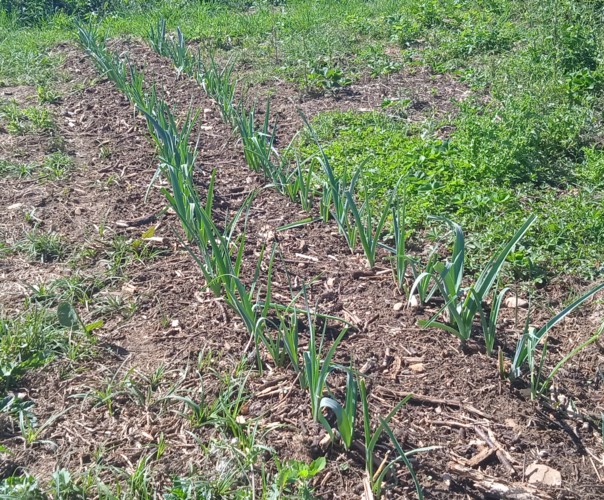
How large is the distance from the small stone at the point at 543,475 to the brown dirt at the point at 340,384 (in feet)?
0.09

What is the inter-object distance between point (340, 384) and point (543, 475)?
809 millimetres

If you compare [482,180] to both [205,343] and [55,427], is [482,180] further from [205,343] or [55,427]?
[55,427]

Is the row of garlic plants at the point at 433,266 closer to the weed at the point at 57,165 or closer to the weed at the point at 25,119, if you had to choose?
the weed at the point at 57,165

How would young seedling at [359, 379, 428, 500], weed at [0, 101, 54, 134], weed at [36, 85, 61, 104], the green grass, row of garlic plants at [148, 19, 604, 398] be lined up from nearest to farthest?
young seedling at [359, 379, 428, 500]
row of garlic plants at [148, 19, 604, 398]
the green grass
weed at [0, 101, 54, 134]
weed at [36, 85, 61, 104]

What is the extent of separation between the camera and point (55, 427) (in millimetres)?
2660

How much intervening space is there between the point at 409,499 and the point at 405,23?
19.3 feet

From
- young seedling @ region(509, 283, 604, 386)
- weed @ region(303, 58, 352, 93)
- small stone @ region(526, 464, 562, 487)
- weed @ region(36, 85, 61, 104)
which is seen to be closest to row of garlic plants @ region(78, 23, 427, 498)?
small stone @ region(526, 464, 562, 487)

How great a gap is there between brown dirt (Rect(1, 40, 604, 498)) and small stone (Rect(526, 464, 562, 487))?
0.09ft

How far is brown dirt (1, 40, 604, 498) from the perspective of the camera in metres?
2.42

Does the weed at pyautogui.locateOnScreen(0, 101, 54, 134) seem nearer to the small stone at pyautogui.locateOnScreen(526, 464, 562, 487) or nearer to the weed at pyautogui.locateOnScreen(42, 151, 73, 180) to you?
the weed at pyautogui.locateOnScreen(42, 151, 73, 180)

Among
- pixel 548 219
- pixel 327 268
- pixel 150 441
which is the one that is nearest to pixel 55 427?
pixel 150 441

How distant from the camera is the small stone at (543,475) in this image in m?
2.34

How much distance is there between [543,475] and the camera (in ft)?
7.74

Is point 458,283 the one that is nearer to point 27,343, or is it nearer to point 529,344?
point 529,344
